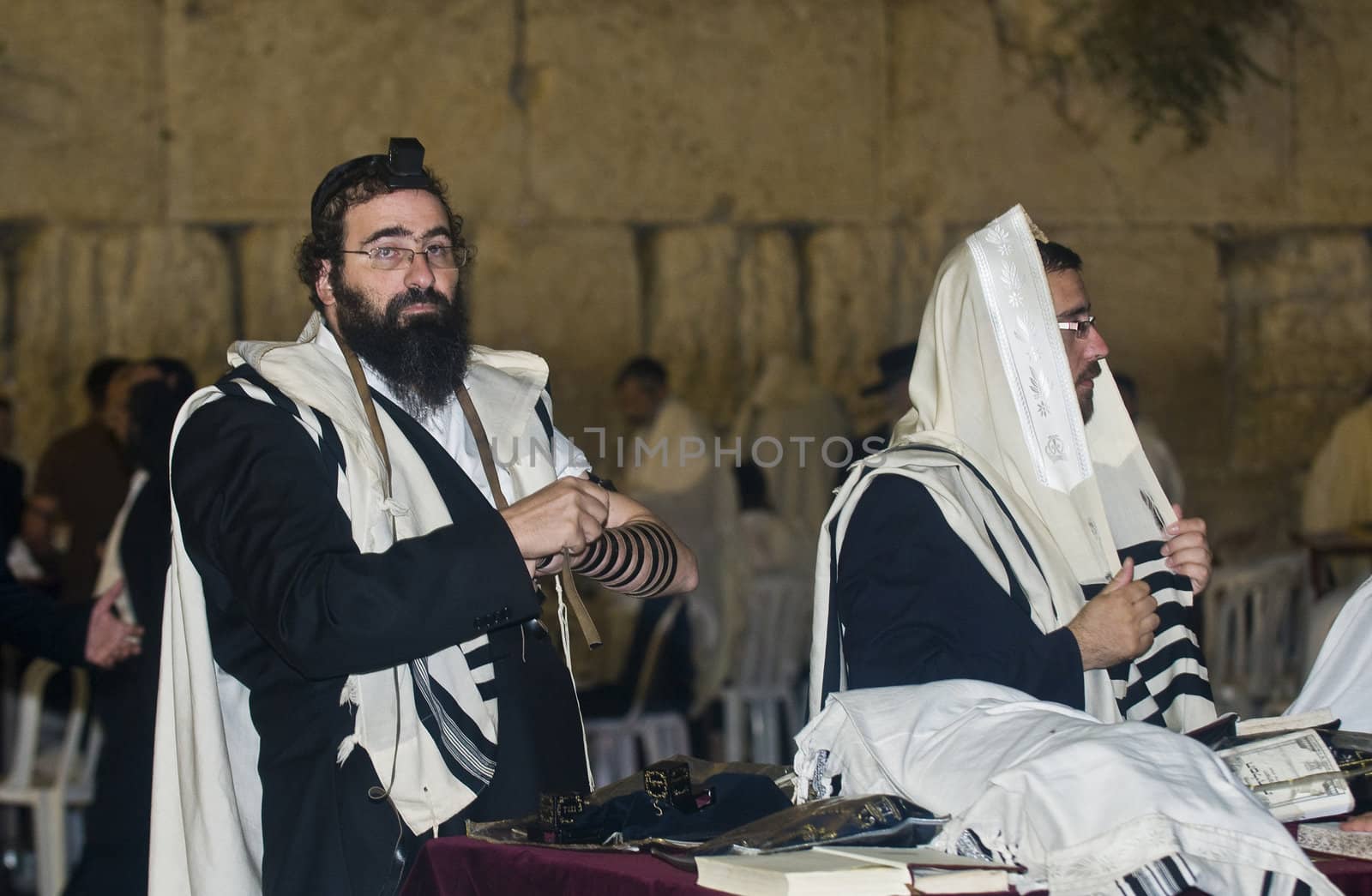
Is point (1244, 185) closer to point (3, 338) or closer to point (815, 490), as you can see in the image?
point (815, 490)

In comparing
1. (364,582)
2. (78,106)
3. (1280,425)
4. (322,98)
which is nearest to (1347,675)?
(364,582)

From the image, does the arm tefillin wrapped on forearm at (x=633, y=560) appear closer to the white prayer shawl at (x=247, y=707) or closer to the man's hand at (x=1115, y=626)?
the white prayer shawl at (x=247, y=707)

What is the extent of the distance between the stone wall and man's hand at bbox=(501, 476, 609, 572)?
4.74 metres

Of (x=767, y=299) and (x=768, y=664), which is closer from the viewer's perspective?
(x=768, y=664)

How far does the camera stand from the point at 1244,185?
7160 mm

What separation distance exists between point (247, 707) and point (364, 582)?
421 millimetres

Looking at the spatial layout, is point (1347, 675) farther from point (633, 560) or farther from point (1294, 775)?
point (633, 560)

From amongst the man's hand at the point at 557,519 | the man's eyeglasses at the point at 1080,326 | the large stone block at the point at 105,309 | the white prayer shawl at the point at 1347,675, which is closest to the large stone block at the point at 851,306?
the large stone block at the point at 105,309

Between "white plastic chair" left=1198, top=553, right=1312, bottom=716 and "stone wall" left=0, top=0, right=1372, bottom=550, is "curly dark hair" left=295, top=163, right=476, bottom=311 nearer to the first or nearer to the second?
"white plastic chair" left=1198, top=553, right=1312, bottom=716

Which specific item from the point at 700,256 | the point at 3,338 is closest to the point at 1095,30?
the point at 700,256

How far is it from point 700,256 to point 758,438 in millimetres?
811

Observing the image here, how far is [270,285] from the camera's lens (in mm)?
6723

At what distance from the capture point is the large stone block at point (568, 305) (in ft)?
22.0

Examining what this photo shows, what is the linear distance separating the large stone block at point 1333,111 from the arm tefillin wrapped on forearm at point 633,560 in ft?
18.8
